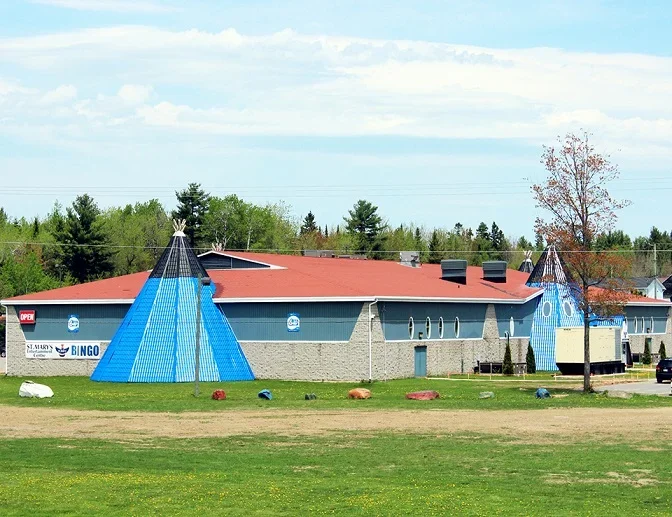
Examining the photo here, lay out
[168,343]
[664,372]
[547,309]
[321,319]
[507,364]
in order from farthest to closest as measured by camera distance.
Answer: [547,309] < [507,364] < [321,319] < [664,372] < [168,343]

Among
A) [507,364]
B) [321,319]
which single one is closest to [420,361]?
[507,364]

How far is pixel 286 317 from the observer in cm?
6562

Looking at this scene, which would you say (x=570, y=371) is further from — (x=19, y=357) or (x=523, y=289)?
(x=19, y=357)

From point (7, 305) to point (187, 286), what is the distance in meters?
15.7

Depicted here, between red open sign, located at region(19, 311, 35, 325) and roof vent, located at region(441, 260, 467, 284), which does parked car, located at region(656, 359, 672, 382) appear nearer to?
roof vent, located at region(441, 260, 467, 284)

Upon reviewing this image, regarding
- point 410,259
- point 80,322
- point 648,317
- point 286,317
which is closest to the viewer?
point 286,317

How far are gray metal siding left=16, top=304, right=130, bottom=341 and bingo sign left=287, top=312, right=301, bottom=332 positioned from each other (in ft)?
35.7

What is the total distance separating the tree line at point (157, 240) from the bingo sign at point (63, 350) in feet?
138

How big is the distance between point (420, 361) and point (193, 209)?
72298 millimetres

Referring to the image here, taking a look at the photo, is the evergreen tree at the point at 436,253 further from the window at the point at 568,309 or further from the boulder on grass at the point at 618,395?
the boulder on grass at the point at 618,395

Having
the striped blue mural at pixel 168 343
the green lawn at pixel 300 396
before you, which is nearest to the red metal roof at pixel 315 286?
the striped blue mural at pixel 168 343

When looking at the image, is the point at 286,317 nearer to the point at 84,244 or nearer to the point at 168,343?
the point at 168,343

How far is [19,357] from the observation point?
73.4 meters

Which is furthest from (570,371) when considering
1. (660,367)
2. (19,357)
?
(19,357)
